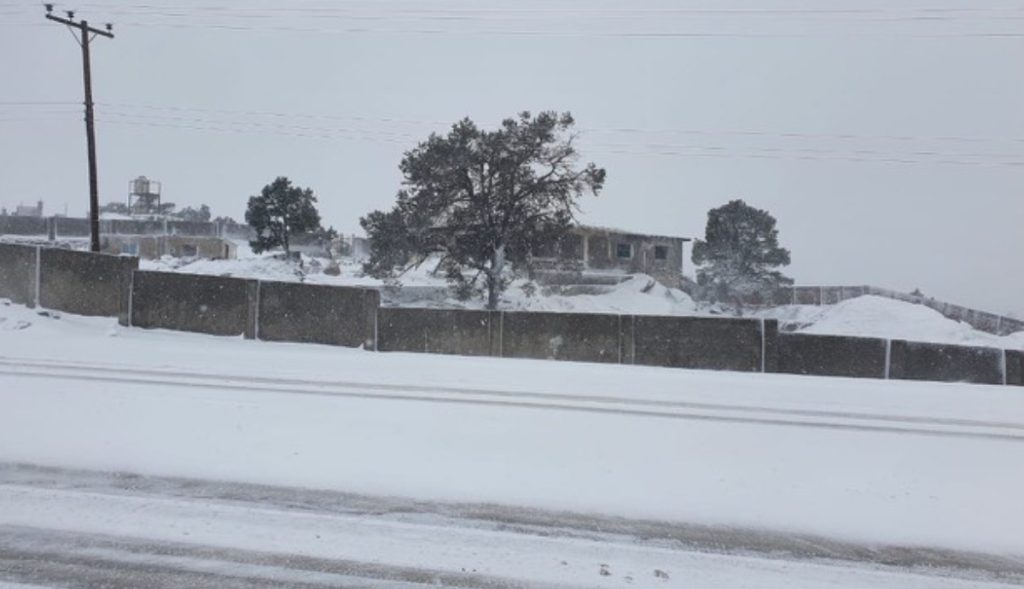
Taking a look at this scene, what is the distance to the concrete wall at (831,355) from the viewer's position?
1736 cm

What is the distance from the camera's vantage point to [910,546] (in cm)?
554

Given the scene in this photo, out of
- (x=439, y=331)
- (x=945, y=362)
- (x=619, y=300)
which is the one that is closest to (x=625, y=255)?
(x=619, y=300)

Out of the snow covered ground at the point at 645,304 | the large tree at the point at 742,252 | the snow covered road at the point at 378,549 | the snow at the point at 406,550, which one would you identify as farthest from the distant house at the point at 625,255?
the snow at the point at 406,550

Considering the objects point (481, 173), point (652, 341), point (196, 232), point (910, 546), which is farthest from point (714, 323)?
point (196, 232)

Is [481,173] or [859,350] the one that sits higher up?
[481,173]

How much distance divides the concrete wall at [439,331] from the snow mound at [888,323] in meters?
21.3

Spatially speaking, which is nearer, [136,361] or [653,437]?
[653,437]

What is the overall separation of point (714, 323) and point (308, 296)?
9654 mm

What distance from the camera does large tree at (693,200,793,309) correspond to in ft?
149

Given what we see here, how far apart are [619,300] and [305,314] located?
28045 millimetres

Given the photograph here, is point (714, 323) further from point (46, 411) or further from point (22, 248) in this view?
point (22, 248)

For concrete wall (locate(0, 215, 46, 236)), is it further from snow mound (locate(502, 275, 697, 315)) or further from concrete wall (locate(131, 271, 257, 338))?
concrete wall (locate(131, 271, 257, 338))

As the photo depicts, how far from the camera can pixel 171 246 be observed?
5303cm

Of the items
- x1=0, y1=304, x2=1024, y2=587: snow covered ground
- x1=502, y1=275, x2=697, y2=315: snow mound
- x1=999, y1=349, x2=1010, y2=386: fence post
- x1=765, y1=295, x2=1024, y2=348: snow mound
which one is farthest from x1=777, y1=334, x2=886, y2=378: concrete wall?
x1=502, y1=275, x2=697, y2=315: snow mound
